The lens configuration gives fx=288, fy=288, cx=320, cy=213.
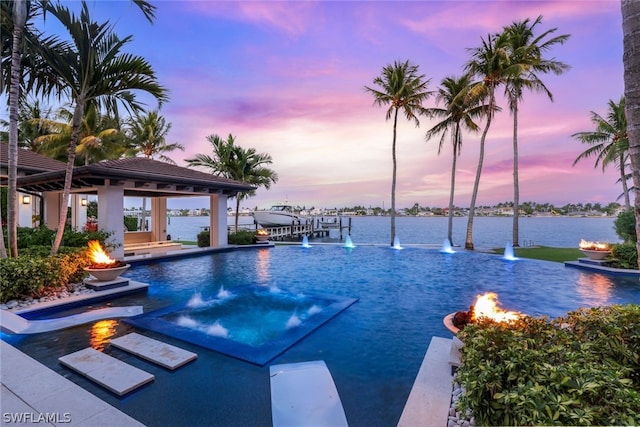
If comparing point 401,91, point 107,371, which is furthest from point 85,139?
point 401,91

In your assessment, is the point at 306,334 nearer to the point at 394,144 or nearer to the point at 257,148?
the point at 394,144

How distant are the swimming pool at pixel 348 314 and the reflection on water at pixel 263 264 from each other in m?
0.08

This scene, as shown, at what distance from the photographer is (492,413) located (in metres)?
2.10

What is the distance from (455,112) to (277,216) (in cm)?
2443

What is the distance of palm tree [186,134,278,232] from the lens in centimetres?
1898

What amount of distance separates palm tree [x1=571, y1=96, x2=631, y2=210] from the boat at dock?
2732 centimetres

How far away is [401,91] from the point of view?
1694 centimetres

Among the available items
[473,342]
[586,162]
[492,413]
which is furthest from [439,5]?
[586,162]

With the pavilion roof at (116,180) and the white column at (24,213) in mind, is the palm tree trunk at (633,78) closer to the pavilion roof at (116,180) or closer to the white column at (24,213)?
the pavilion roof at (116,180)

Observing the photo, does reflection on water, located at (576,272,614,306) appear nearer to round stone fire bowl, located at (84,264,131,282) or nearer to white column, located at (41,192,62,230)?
round stone fire bowl, located at (84,264,131,282)

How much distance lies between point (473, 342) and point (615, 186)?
2747cm

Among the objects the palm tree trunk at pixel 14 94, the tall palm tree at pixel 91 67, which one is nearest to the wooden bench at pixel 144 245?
the palm tree trunk at pixel 14 94

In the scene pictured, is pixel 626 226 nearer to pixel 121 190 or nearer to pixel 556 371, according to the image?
pixel 556 371

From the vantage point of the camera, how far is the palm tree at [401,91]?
17172 millimetres
